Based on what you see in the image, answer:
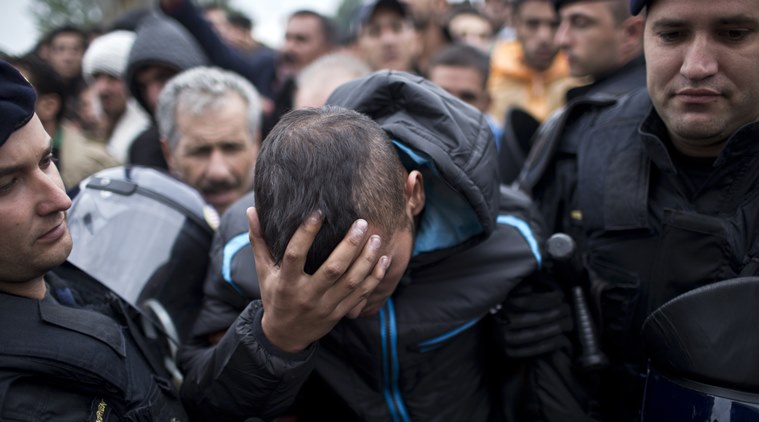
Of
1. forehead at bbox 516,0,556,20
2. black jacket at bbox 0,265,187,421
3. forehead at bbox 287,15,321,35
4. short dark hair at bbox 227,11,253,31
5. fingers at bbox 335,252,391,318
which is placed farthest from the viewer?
short dark hair at bbox 227,11,253,31

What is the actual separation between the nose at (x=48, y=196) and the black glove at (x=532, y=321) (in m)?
1.16

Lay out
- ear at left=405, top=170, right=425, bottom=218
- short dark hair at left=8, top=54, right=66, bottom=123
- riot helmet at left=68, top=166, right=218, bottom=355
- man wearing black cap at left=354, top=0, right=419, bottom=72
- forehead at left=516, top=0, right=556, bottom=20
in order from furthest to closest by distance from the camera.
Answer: man wearing black cap at left=354, top=0, right=419, bottom=72 < forehead at left=516, top=0, right=556, bottom=20 < short dark hair at left=8, top=54, right=66, bottom=123 < riot helmet at left=68, top=166, right=218, bottom=355 < ear at left=405, top=170, right=425, bottom=218

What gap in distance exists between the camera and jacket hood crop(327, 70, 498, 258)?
1.67 meters

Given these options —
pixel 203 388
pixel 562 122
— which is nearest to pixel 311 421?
pixel 203 388

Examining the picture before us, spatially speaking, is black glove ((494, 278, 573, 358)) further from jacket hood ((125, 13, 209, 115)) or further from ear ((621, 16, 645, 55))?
jacket hood ((125, 13, 209, 115))

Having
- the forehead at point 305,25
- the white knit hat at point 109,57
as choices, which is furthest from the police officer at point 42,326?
the forehead at point 305,25

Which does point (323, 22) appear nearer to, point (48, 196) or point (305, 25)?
point (305, 25)

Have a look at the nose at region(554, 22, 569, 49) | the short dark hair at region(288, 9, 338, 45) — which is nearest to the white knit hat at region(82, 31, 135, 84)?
the short dark hair at region(288, 9, 338, 45)

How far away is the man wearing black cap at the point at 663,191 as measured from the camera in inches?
67.3

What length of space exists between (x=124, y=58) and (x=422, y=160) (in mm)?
3574

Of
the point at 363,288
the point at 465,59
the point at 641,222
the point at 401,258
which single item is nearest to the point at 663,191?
the point at 641,222

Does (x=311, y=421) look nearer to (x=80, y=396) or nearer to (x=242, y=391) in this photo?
(x=242, y=391)

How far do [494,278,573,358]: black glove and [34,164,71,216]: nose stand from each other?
3.81 ft

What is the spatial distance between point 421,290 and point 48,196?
95cm
